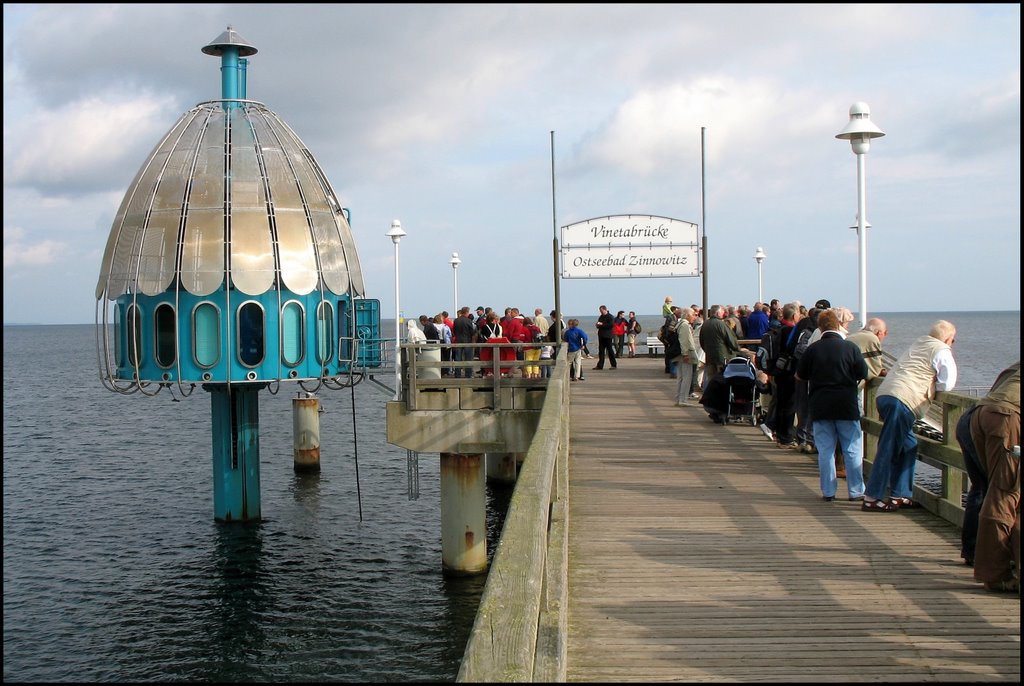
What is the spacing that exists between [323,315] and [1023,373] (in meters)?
16.0

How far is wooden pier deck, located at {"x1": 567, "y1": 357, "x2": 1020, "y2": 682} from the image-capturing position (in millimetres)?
5387

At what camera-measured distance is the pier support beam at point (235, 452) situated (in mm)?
20641

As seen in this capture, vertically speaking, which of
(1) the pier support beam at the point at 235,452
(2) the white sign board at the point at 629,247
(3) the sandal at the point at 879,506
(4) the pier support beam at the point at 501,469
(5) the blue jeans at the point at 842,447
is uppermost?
(2) the white sign board at the point at 629,247

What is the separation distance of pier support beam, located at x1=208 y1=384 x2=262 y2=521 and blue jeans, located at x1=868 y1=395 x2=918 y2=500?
47.3 feet

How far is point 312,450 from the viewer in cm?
2972

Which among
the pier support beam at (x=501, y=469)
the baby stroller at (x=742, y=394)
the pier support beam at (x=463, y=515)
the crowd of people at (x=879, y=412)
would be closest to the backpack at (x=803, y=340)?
the crowd of people at (x=879, y=412)

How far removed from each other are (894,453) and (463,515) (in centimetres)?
937

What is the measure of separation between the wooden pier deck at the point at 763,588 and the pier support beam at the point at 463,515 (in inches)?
235

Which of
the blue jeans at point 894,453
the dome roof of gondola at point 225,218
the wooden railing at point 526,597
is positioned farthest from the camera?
the dome roof of gondola at point 225,218

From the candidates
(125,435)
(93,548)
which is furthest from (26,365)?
(93,548)

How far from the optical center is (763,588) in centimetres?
671

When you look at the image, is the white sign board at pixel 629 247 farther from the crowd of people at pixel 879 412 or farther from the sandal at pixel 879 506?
the sandal at pixel 879 506

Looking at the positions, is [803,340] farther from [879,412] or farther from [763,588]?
[763,588]

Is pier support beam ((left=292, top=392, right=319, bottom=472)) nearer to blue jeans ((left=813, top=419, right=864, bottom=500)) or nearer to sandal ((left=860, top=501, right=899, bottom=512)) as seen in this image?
blue jeans ((left=813, top=419, right=864, bottom=500))
